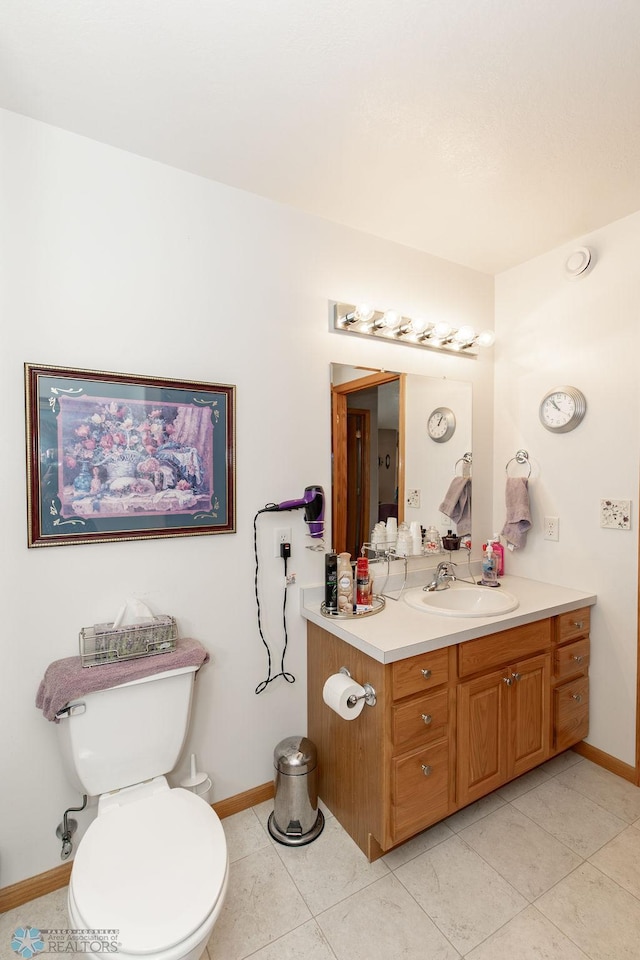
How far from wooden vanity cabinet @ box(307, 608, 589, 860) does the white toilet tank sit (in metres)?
0.62

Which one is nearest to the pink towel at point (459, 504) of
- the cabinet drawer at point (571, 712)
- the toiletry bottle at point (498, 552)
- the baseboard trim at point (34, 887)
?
the toiletry bottle at point (498, 552)

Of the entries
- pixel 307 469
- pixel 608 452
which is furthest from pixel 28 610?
pixel 608 452

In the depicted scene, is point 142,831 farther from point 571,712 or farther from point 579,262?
point 579,262

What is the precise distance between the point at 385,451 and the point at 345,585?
0.67m

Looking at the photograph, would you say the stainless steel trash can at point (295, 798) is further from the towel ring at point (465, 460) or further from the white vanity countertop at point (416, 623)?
the towel ring at point (465, 460)

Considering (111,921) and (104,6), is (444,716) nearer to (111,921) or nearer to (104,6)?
(111,921)

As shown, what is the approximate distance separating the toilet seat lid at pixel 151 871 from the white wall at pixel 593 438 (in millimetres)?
1857

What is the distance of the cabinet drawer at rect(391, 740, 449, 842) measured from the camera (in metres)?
1.53

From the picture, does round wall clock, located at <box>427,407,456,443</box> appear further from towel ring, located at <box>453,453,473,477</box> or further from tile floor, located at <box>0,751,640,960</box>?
tile floor, located at <box>0,751,640,960</box>

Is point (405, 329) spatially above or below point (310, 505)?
above

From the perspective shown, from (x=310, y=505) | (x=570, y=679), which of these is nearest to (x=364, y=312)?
(x=310, y=505)

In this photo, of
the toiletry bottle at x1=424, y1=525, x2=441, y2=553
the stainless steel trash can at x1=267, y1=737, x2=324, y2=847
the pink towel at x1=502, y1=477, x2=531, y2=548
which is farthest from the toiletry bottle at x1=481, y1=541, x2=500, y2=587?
the stainless steel trash can at x1=267, y1=737, x2=324, y2=847

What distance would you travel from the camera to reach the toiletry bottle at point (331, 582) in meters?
1.86

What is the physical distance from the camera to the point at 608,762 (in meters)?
2.10
